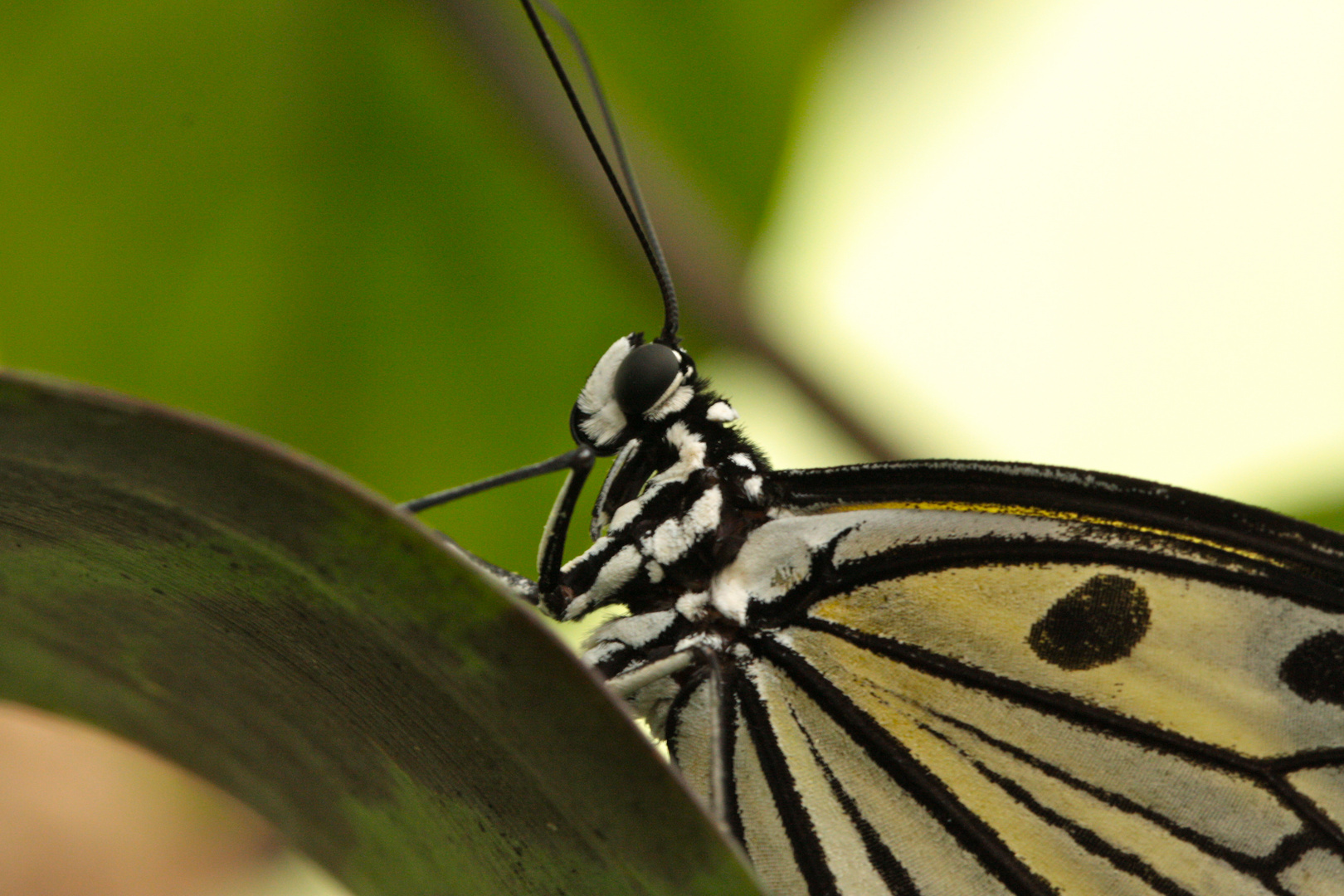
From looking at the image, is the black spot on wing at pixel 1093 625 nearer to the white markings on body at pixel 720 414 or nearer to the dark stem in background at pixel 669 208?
the white markings on body at pixel 720 414

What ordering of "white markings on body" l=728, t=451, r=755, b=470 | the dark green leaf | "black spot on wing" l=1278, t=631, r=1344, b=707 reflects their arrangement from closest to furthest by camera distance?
the dark green leaf → "black spot on wing" l=1278, t=631, r=1344, b=707 → "white markings on body" l=728, t=451, r=755, b=470

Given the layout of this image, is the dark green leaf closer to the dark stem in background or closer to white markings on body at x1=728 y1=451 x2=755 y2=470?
white markings on body at x1=728 y1=451 x2=755 y2=470

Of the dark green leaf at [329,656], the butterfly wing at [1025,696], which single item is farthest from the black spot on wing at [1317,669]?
the dark green leaf at [329,656]

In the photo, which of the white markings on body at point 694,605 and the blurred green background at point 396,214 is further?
the blurred green background at point 396,214

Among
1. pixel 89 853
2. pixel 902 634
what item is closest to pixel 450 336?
pixel 902 634

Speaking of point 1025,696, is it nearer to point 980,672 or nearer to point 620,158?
point 980,672

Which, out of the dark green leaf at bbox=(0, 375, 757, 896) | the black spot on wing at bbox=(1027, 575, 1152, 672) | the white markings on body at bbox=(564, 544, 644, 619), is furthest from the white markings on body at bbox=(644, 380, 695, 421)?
the dark green leaf at bbox=(0, 375, 757, 896)

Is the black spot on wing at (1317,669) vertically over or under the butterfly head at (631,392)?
over
